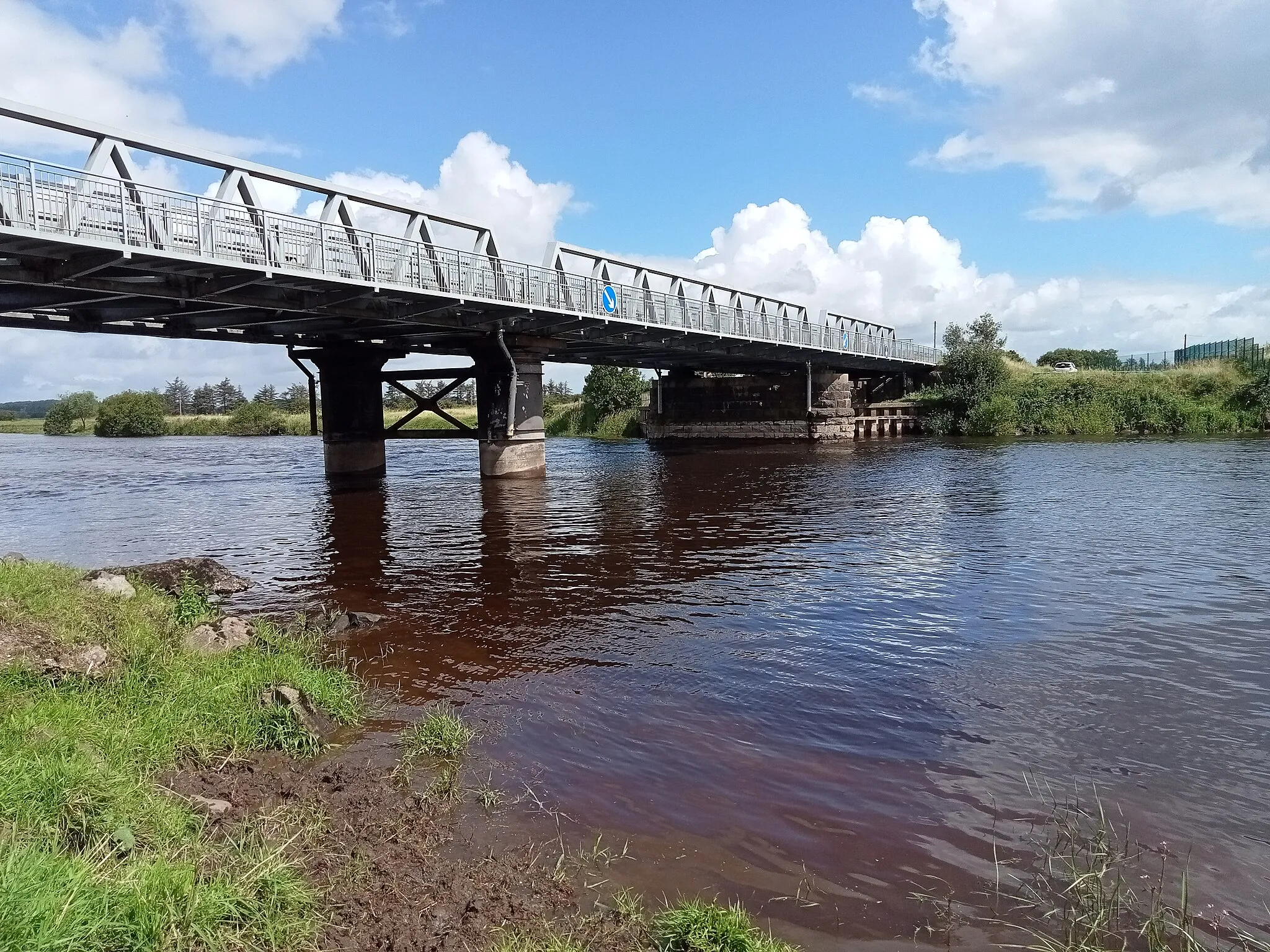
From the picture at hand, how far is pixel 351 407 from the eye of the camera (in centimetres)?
3809

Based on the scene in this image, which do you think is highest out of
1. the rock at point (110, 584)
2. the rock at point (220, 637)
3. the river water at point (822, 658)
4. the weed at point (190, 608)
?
the rock at point (110, 584)

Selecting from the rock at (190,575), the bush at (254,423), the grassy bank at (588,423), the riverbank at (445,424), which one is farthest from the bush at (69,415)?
the rock at (190,575)

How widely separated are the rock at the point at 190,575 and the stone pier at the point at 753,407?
182 ft

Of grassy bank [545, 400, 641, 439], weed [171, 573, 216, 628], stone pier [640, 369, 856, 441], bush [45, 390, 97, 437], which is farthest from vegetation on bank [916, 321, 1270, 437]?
bush [45, 390, 97, 437]

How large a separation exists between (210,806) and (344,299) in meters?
21.9

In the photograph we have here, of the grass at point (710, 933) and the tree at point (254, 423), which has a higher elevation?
the tree at point (254, 423)

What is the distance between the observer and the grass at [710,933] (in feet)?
14.7

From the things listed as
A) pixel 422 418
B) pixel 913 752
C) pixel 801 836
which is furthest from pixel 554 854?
pixel 422 418

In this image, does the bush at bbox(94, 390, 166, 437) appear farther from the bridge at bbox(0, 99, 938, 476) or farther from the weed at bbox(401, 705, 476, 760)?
the weed at bbox(401, 705, 476, 760)

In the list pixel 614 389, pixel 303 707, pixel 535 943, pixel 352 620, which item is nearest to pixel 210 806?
pixel 303 707

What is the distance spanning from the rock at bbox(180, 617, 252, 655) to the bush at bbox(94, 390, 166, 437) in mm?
110825

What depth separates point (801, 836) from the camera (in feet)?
19.6

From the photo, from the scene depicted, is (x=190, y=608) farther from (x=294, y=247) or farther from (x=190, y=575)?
(x=294, y=247)

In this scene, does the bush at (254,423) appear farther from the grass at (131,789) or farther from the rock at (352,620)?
the grass at (131,789)
